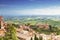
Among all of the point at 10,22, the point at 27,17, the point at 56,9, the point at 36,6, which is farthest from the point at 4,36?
the point at 56,9

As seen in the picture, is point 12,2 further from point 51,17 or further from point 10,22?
point 51,17

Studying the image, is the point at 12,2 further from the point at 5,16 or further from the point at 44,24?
the point at 44,24

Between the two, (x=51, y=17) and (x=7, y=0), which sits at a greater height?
(x=7, y=0)

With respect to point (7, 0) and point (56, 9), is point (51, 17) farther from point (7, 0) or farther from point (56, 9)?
point (7, 0)

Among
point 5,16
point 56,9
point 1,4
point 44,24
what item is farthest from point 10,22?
point 56,9

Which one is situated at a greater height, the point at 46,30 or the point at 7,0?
the point at 7,0

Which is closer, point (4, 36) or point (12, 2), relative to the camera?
point (4, 36)

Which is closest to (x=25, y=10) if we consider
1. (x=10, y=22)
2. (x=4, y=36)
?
(x=10, y=22)

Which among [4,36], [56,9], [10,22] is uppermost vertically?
[56,9]
